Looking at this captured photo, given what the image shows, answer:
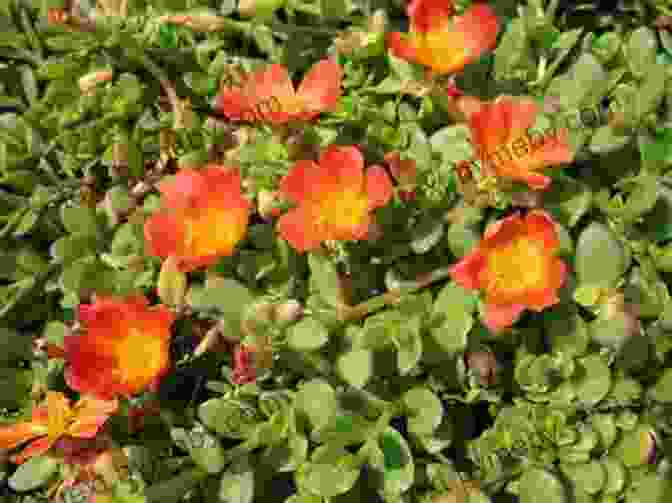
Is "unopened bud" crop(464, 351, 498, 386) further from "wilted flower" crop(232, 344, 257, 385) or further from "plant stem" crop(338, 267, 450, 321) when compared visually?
"wilted flower" crop(232, 344, 257, 385)

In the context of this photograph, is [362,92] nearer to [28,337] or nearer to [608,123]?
[608,123]

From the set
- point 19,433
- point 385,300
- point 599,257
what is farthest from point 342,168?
point 19,433

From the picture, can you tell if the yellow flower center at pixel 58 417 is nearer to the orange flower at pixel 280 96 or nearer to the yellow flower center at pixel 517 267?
the orange flower at pixel 280 96

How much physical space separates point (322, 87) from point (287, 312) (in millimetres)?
526

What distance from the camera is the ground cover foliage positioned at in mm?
1713

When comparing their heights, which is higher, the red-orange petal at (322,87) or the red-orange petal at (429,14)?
the red-orange petal at (429,14)

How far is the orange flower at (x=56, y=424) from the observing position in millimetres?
1639

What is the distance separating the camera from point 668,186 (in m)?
1.98

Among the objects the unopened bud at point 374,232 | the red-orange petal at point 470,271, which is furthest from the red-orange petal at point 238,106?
the red-orange petal at point 470,271

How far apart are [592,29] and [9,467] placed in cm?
176

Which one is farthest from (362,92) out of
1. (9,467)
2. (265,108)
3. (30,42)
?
(9,467)

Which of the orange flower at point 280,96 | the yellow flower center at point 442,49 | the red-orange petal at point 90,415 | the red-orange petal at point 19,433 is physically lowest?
the red-orange petal at point 19,433

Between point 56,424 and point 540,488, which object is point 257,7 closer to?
point 56,424

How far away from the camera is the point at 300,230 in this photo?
1792 mm
